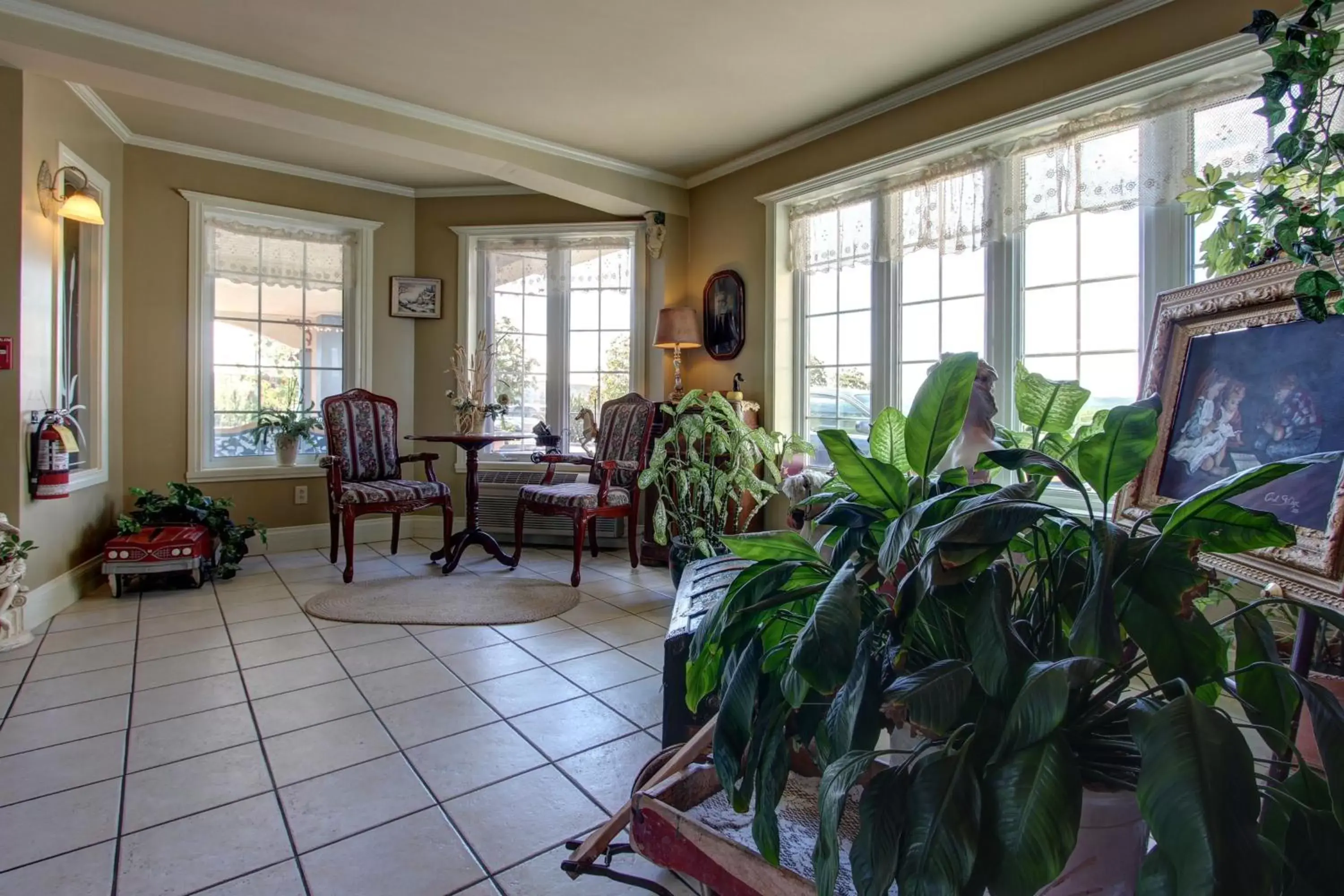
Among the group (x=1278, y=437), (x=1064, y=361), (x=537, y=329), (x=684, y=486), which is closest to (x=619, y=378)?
(x=537, y=329)

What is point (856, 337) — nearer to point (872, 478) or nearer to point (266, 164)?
point (872, 478)

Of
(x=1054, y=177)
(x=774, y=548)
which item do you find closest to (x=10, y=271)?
(x=774, y=548)

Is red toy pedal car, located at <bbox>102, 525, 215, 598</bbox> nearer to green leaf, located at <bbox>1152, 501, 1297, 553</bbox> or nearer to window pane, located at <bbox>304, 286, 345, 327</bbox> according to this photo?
window pane, located at <bbox>304, 286, 345, 327</bbox>

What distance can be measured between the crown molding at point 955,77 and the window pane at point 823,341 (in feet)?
3.31

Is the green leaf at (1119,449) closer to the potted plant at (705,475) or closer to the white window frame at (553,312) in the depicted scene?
the potted plant at (705,475)

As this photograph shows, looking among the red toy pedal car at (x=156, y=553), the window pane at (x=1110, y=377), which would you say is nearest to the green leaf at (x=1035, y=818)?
the window pane at (x=1110, y=377)

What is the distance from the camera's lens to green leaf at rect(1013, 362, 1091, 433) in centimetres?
110

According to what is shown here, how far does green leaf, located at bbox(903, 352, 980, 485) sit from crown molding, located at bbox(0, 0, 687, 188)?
3.57m

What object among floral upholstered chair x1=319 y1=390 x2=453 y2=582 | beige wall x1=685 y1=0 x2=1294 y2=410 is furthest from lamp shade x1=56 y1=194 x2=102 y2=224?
beige wall x1=685 y1=0 x2=1294 y2=410

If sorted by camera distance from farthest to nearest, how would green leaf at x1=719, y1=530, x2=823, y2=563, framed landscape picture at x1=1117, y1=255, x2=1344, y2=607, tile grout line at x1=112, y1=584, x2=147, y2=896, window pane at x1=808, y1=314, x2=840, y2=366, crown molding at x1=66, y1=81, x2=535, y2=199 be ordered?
window pane at x1=808, y1=314, x2=840, y2=366 < crown molding at x1=66, y1=81, x2=535, y2=199 < tile grout line at x1=112, y1=584, x2=147, y2=896 < framed landscape picture at x1=1117, y1=255, x2=1344, y2=607 < green leaf at x1=719, y1=530, x2=823, y2=563

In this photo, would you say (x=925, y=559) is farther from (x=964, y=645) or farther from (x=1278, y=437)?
(x=1278, y=437)

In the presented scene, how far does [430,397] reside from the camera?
5.10 metres

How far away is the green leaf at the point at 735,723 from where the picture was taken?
883 mm

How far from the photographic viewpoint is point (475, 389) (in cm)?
495
